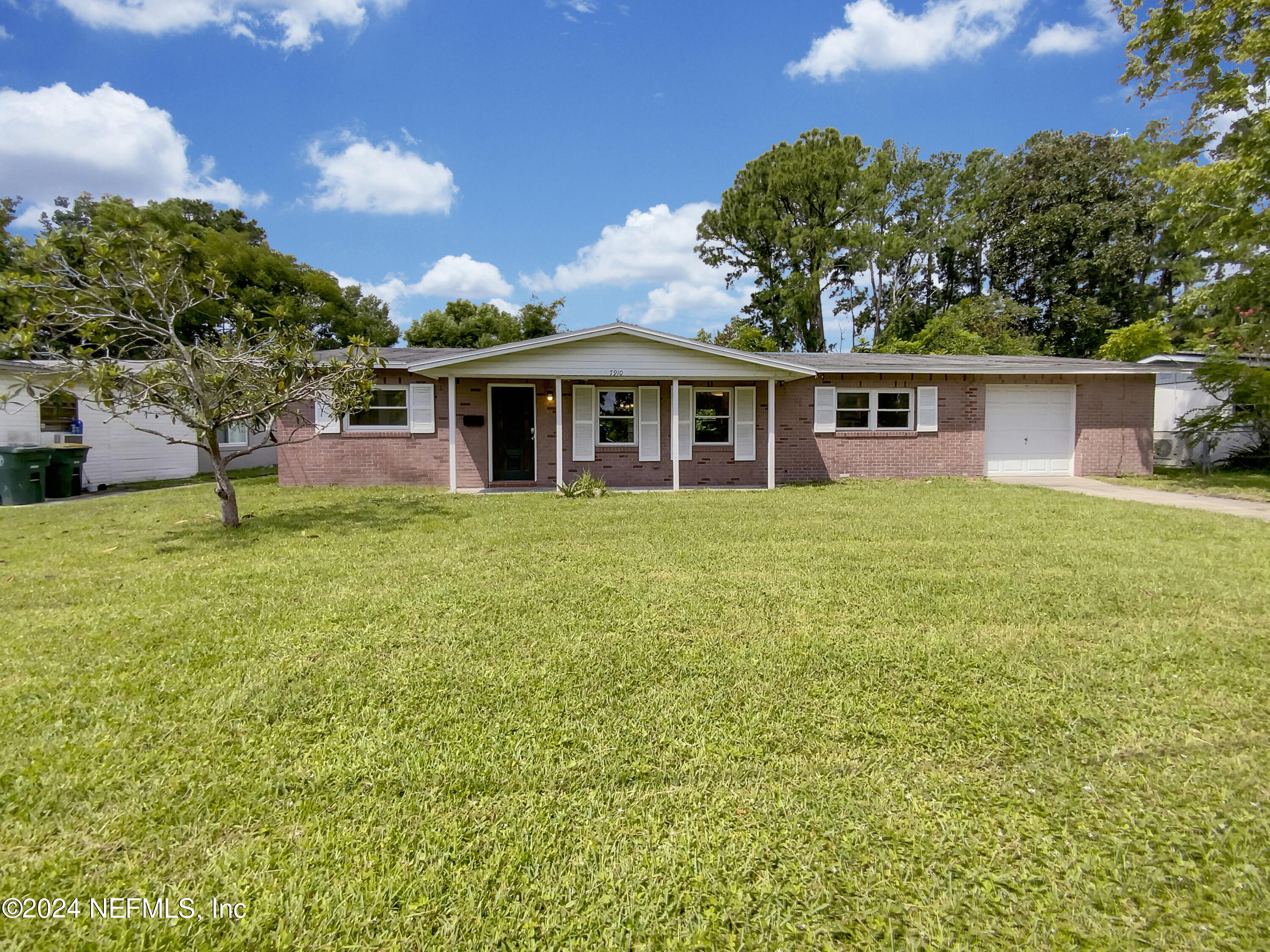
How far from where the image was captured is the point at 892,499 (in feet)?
34.6

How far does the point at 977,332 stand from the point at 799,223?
9.85 metres

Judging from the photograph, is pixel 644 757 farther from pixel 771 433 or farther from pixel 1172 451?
pixel 1172 451

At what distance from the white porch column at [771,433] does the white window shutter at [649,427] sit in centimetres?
248

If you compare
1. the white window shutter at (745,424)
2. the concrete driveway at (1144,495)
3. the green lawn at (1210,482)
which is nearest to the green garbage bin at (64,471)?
the white window shutter at (745,424)

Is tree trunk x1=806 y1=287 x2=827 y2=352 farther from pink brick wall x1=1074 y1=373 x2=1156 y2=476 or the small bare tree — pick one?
the small bare tree

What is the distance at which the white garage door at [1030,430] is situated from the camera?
48.2ft

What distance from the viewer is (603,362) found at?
1191cm

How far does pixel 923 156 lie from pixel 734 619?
35281 millimetres

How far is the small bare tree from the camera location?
685 cm

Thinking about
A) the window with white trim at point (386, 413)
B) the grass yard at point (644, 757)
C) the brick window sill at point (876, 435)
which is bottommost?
the grass yard at point (644, 757)

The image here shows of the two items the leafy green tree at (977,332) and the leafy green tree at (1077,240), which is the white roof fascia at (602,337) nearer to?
the leafy green tree at (977,332)

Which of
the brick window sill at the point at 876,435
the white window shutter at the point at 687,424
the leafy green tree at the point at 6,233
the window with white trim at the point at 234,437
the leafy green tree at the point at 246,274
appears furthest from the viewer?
the leafy green tree at the point at 246,274

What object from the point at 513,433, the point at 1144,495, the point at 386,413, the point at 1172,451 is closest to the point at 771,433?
the point at 513,433

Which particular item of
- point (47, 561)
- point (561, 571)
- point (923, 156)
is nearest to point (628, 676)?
point (561, 571)
